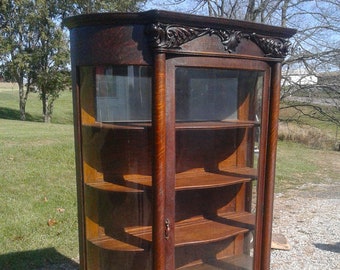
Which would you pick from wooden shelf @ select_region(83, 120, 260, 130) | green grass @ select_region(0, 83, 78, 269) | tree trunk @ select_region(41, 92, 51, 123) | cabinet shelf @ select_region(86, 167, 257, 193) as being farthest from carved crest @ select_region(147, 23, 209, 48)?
tree trunk @ select_region(41, 92, 51, 123)

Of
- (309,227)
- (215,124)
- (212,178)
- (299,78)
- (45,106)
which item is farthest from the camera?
(45,106)

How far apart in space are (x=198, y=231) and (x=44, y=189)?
3.51 meters

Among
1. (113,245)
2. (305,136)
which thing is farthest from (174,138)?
(305,136)

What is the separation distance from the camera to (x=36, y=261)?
138 inches

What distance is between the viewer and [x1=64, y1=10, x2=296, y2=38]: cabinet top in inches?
74.5

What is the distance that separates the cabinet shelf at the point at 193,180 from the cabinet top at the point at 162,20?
887 mm

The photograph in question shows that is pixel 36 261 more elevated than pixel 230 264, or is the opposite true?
pixel 230 264

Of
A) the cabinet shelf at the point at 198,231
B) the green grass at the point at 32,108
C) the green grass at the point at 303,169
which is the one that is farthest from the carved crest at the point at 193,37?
the green grass at the point at 32,108

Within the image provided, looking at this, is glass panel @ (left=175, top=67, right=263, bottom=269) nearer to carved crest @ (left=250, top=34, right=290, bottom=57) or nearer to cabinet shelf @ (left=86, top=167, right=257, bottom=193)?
cabinet shelf @ (left=86, top=167, right=257, bottom=193)

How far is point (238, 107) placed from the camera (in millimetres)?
2469

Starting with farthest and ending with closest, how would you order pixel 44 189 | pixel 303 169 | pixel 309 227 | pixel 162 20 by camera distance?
pixel 303 169 < pixel 44 189 < pixel 309 227 < pixel 162 20

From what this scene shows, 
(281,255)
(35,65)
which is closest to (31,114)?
(35,65)

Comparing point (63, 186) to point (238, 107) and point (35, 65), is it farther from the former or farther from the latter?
point (35, 65)

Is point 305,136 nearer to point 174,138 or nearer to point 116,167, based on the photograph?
point 116,167
